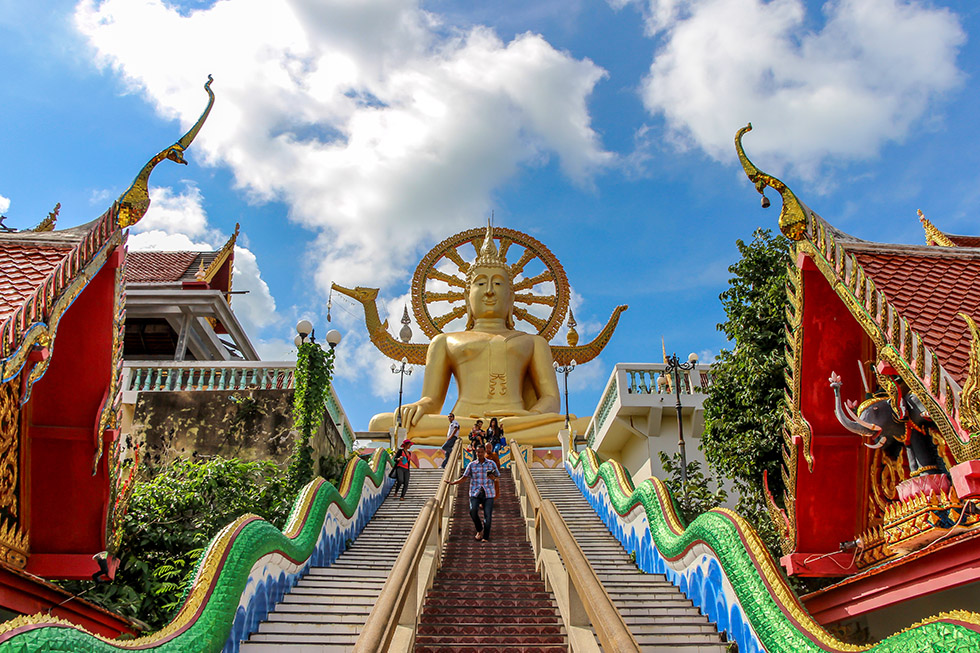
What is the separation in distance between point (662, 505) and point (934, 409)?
345cm

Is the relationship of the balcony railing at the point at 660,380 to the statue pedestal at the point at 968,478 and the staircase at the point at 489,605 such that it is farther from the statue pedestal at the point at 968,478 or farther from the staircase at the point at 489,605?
the statue pedestal at the point at 968,478

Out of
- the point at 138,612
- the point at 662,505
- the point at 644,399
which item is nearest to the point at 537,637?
the point at 662,505

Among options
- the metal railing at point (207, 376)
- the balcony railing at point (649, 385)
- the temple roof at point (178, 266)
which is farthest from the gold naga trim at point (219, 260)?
the balcony railing at point (649, 385)

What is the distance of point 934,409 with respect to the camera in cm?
430

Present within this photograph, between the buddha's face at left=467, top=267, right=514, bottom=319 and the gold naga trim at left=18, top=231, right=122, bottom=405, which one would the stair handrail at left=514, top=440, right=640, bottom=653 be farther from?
the buddha's face at left=467, top=267, right=514, bottom=319

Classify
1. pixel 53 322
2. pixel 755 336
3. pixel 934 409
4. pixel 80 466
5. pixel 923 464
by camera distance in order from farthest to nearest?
pixel 755 336
pixel 80 466
pixel 923 464
pixel 53 322
pixel 934 409

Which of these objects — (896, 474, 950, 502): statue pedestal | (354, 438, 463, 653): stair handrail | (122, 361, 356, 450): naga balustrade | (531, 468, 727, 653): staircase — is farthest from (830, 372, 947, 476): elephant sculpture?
(122, 361, 356, 450): naga balustrade

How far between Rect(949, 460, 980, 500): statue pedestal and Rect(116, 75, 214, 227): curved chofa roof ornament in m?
5.79

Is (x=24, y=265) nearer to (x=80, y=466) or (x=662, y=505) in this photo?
(x=80, y=466)

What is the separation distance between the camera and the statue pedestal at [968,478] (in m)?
4.04

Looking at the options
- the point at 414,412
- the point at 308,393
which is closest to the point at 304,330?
the point at 308,393

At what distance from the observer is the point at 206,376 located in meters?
13.5

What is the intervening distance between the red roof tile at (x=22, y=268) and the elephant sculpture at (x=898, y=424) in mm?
5629

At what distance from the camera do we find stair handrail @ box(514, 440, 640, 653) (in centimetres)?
344
